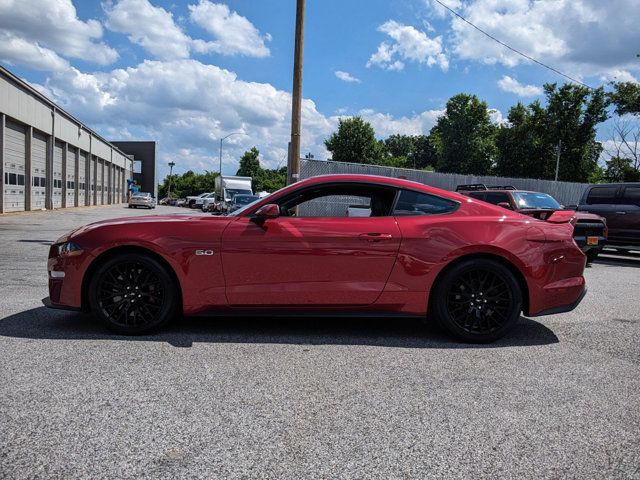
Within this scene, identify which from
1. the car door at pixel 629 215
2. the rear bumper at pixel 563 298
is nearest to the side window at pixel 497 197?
the car door at pixel 629 215

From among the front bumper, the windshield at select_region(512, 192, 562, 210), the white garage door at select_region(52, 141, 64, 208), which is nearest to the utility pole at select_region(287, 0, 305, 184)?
the windshield at select_region(512, 192, 562, 210)

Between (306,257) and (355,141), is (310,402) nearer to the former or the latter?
(306,257)

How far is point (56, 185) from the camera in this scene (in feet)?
119

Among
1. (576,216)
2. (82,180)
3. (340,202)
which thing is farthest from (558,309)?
(82,180)

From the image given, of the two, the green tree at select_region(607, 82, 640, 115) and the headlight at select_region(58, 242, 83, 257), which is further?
the green tree at select_region(607, 82, 640, 115)

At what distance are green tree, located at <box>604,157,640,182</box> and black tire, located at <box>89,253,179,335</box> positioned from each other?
4179cm

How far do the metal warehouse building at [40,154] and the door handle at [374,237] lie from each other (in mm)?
26342

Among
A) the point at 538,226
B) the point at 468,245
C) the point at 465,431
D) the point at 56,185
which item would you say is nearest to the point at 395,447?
the point at 465,431

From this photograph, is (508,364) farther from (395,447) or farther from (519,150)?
(519,150)

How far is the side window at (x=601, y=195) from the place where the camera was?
502 inches

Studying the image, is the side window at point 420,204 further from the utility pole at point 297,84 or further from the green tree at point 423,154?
the green tree at point 423,154

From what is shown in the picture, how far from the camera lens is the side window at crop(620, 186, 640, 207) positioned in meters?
12.2

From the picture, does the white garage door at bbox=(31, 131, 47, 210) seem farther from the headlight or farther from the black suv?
the headlight

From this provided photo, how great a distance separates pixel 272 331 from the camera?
461 cm
